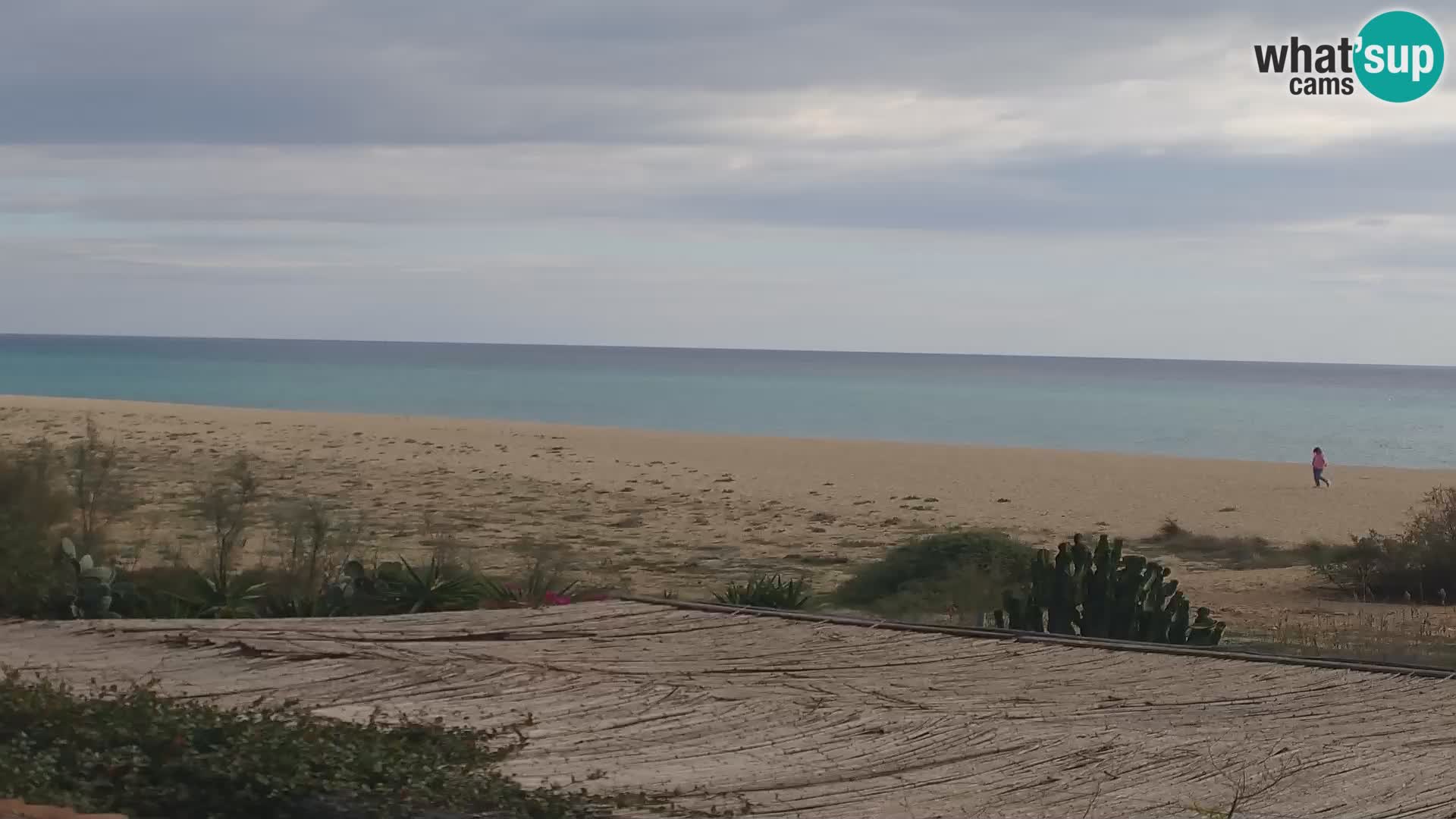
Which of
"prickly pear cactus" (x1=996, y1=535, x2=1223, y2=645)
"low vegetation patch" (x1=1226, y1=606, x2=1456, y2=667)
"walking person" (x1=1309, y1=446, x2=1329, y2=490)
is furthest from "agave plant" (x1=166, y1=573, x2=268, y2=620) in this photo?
"walking person" (x1=1309, y1=446, x2=1329, y2=490)

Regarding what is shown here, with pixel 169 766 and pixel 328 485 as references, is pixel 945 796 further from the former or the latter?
pixel 328 485

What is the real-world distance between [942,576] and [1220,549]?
8.18 meters

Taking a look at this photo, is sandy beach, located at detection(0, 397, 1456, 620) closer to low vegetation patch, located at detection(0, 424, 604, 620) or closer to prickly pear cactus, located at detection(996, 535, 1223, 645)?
low vegetation patch, located at detection(0, 424, 604, 620)

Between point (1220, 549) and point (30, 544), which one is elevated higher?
point (30, 544)

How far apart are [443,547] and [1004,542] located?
21.4 feet

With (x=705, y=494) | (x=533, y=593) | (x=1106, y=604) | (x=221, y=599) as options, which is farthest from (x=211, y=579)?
(x=705, y=494)

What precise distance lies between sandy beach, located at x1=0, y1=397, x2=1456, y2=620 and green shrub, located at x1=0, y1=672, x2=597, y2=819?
6945 mm

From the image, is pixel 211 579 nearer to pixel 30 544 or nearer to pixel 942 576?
pixel 30 544

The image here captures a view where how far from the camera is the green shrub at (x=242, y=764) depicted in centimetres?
504

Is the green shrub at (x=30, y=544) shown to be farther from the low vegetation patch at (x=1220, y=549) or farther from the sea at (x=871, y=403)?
the sea at (x=871, y=403)

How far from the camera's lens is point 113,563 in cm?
1131

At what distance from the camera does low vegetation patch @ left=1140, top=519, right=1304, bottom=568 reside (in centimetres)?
2003

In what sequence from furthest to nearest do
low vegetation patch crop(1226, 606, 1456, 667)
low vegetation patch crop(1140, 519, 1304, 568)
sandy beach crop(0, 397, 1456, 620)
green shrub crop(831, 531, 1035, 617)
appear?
low vegetation patch crop(1140, 519, 1304, 568), sandy beach crop(0, 397, 1456, 620), green shrub crop(831, 531, 1035, 617), low vegetation patch crop(1226, 606, 1456, 667)

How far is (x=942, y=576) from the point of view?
14758mm
